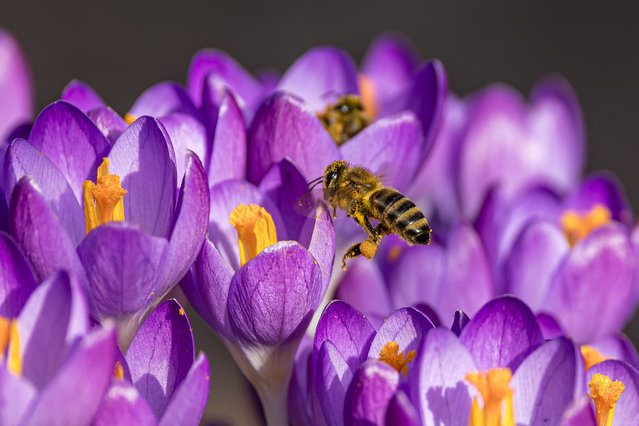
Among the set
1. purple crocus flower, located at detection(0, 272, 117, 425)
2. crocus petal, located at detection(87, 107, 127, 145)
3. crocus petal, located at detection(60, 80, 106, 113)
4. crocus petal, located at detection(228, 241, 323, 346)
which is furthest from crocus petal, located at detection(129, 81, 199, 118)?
purple crocus flower, located at detection(0, 272, 117, 425)

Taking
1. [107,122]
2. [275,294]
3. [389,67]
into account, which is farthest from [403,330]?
[389,67]

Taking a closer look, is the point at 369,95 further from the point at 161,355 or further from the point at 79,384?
the point at 79,384

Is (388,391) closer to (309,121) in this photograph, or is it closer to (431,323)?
(431,323)

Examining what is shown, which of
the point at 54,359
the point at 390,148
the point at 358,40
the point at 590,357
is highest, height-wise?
the point at 390,148

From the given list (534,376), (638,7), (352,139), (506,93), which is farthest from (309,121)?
(638,7)

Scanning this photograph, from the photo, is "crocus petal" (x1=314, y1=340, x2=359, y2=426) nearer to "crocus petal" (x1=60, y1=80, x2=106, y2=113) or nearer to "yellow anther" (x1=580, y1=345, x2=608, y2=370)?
"yellow anther" (x1=580, y1=345, x2=608, y2=370)

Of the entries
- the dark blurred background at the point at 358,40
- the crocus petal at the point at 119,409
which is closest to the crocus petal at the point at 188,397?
the crocus petal at the point at 119,409
